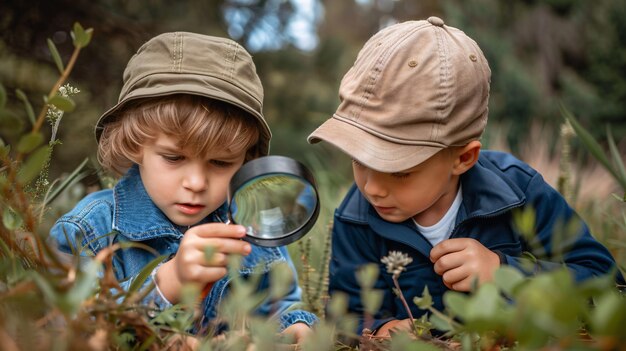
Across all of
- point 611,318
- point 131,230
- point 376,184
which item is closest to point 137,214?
point 131,230

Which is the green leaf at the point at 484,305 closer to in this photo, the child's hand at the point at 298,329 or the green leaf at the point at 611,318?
the green leaf at the point at 611,318

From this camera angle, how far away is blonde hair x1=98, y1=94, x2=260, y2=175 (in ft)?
5.76

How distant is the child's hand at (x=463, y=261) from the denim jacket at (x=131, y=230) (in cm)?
43

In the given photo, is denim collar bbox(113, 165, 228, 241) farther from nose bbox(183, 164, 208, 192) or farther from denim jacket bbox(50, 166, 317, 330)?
nose bbox(183, 164, 208, 192)

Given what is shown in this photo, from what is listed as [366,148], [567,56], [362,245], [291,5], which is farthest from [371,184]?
[567,56]

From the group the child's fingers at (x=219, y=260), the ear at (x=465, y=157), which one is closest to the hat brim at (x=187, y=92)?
the child's fingers at (x=219, y=260)

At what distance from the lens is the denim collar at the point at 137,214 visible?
1.83 m

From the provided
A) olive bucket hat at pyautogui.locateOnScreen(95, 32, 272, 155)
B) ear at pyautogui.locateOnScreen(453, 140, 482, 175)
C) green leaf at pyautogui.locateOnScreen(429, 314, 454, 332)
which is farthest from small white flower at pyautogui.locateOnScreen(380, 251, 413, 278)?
olive bucket hat at pyautogui.locateOnScreen(95, 32, 272, 155)

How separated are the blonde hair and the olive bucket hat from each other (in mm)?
42

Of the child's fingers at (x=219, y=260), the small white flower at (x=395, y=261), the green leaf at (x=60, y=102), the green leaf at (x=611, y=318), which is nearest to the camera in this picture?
the green leaf at (x=611, y=318)

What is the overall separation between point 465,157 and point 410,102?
29 cm

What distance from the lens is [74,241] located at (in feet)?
5.86

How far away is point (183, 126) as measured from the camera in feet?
5.78

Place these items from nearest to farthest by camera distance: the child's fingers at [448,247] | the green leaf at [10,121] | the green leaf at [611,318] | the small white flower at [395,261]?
the green leaf at [611,318]
the green leaf at [10,121]
the small white flower at [395,261]
the child's fingers at [448,247]
